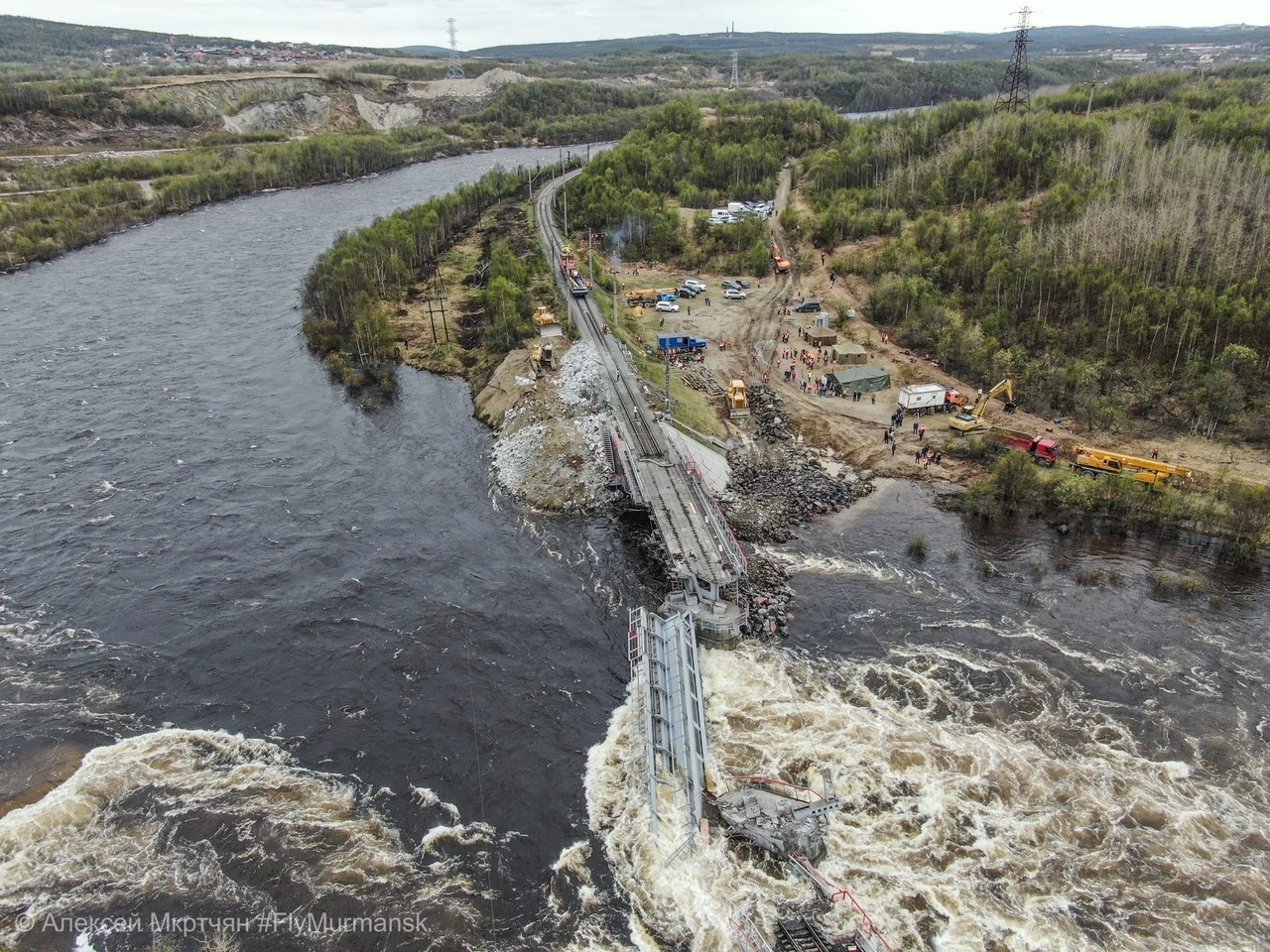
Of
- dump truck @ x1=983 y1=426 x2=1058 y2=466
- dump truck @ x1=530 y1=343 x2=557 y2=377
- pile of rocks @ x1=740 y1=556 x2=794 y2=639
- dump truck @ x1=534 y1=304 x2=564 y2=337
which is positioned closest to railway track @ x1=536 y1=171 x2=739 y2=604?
Result: pile of rocks @ x1=740 y1=556 x2=794 y2=639

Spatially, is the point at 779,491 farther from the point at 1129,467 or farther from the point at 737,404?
the point at 1129,467

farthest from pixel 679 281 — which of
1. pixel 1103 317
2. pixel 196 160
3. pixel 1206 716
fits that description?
pixel 196 160

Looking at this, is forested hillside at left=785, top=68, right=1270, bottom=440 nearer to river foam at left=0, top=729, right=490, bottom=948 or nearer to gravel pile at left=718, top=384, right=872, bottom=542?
gravel pile at left=718, top=384, right=872, bottom=542

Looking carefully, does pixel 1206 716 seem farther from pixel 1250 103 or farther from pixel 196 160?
pixel 196 160

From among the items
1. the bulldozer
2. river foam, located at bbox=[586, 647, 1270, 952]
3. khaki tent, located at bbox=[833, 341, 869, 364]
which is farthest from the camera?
the bulldozer

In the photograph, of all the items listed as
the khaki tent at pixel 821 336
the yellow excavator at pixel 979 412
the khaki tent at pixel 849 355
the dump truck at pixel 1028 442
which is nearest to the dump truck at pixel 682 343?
the khaki tent at pixel 821 336

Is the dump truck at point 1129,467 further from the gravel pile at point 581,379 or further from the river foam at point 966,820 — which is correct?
the gravel pile at point 581,379

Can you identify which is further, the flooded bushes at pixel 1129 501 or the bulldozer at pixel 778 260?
the bulldozer at pixel 778 260
